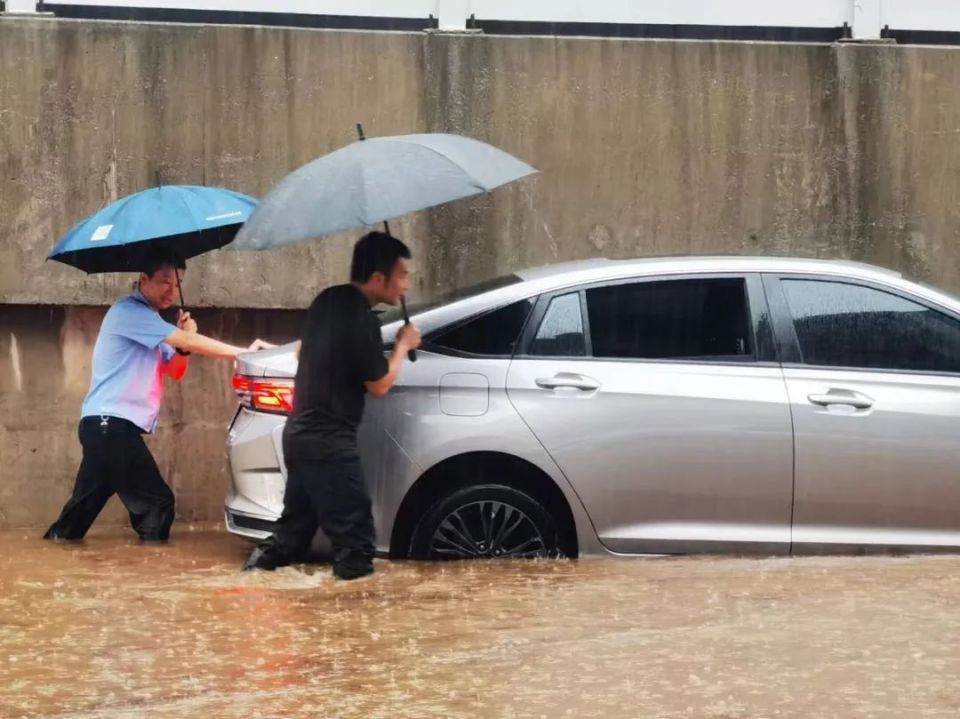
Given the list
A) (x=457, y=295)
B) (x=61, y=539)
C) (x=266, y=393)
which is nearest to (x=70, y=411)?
(x=61, y=539)

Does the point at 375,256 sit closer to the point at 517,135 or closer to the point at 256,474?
the point at 256,474

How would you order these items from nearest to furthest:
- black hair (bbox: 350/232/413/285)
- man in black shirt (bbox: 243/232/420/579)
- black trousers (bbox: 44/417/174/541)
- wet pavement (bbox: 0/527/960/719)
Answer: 1. wet pavement (bbox: 0/527/960/719)
2. man in black shirt (bbox: 243/232/420/579)
3. black hair (bbox: 350/232/413/285)
4. black trousers (bbox: 44/417/174/541)

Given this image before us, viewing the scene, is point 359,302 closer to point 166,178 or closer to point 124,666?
point 124,666

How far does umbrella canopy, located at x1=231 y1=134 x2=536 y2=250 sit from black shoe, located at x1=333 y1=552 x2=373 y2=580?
4.30 feet

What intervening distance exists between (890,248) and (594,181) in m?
1.89

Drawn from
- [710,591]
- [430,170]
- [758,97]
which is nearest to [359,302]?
[430,170]

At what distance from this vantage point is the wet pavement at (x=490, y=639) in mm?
5215

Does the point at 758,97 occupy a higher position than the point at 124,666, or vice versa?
the point at 758,97

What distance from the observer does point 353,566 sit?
683cm

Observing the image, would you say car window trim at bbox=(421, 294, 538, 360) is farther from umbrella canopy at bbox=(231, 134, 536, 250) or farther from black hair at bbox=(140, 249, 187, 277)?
black hair at bbox=(140, 249, 187, 277)

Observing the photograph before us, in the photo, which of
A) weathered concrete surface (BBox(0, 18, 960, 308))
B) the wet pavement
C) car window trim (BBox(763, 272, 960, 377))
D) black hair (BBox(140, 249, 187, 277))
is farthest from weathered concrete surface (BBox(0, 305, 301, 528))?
car window trim (BBox(763, 272, 960, 377))

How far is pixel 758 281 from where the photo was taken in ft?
23.9

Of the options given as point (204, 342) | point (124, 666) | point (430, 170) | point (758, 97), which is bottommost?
point (124, 666)

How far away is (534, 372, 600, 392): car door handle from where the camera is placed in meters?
7.04
